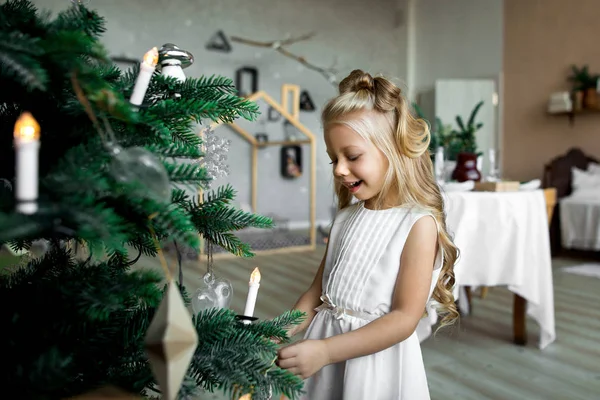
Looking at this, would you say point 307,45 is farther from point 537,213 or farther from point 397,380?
point 397,380

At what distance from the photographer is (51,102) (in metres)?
0.49

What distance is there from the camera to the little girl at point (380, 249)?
799 mm

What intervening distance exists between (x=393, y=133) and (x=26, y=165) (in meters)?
0.61

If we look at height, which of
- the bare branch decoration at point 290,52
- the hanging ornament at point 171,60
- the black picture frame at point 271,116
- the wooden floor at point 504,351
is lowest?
the wooden floor at point 504,351

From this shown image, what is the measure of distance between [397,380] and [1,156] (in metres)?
0.67

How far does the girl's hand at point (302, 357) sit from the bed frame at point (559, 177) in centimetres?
438

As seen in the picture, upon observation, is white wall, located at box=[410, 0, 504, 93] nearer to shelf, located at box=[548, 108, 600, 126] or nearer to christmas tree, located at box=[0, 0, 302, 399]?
shelf, located at box=[548, 108, 600, 126]

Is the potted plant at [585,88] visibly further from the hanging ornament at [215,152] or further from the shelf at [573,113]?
the hanging ornament at [215,152]

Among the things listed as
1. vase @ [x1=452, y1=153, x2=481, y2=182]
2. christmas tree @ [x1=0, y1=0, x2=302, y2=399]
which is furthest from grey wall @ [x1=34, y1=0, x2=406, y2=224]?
christmas tree @ [x1=0, y1=0, x2=302, y2=399]

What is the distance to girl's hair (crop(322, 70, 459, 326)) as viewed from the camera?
810 millimetres

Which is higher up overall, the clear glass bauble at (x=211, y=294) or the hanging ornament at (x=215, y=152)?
the hanging ornament at (x=215, y=152)

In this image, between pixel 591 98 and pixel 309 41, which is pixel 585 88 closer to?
pixel 591 98

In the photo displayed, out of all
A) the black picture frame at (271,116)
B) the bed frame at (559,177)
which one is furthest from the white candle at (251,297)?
the black picture frame at (271,116)

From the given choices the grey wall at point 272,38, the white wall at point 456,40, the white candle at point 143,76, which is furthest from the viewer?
the white wall at point 456,40
